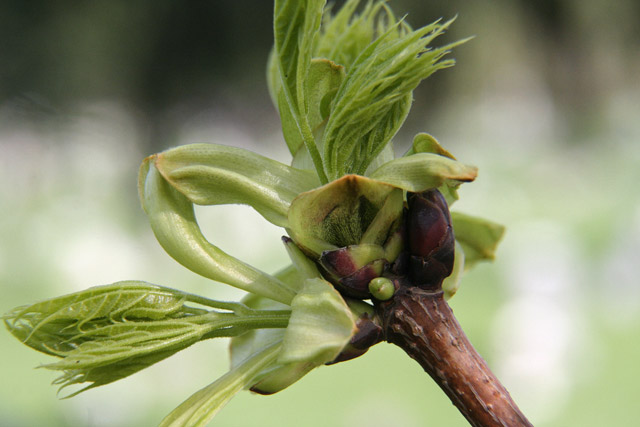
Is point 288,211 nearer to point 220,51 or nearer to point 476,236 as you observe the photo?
point 476,236

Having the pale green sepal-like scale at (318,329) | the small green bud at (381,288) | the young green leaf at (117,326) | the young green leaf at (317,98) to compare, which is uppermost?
the young green leaf at (317,98)

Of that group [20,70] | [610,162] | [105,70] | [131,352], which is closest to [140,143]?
[105,70]

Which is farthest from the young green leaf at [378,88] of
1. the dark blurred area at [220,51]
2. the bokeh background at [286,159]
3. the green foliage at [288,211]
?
the dark blurred area at [220,51]

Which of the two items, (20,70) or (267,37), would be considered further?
(267,37)

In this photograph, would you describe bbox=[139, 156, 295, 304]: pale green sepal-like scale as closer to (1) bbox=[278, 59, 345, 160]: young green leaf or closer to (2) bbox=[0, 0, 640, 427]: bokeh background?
(1) bbox=[278, 59, 345, 160]: young green leaf

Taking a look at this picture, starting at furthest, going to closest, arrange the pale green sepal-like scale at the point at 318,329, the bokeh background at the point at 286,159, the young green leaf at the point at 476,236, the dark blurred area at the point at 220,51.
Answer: the dark blurred area at the point at 220,51
the bokeh background at the point at 286,159
the young green leaf at the point at 476,236
the pale green sepal-like scale at the point at 318,329

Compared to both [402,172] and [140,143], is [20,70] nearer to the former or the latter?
[140,143]

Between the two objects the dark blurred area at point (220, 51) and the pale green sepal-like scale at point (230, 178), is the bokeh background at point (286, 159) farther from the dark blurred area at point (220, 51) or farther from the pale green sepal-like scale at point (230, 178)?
the pale green sepal-like scale at point (230, 178)
